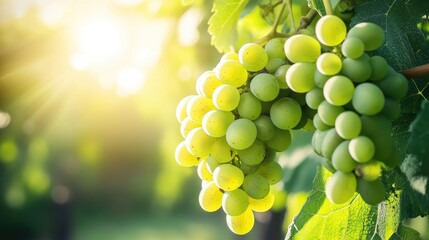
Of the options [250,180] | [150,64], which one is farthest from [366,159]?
[150,64]

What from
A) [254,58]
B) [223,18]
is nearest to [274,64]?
[254,58]

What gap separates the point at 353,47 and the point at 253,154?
17cm

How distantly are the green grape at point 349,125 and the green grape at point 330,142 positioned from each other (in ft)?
0.07

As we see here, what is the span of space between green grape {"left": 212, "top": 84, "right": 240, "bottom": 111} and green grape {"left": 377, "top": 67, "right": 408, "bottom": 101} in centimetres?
16

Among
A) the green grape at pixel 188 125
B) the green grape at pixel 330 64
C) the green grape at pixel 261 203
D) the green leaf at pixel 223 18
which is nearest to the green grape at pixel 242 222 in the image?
the green grape at pixel 261 203

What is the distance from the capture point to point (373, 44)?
60 cm

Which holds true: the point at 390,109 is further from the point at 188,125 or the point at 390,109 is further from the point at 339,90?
the point at 188,125

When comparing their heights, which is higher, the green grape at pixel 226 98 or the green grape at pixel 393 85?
the green grape at pixel 393 85

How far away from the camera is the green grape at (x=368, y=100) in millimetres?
555

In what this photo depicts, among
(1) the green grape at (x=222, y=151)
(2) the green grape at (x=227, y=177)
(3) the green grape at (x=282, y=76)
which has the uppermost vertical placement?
(3) the green grape at (x=282, y=76)

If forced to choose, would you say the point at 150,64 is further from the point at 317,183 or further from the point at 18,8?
the point at 18,8

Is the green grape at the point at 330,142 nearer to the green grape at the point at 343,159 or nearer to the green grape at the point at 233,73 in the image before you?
the green grape at the point at 343,159

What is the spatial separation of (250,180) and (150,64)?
1.68 metres

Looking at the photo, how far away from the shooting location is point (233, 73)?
0.68m
